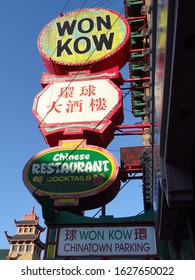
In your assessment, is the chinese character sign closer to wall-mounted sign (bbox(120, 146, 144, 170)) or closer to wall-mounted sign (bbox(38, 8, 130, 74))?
wall-mounted sign (bbox(38, 8, 130, 74))

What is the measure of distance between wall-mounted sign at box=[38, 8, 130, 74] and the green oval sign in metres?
5.17

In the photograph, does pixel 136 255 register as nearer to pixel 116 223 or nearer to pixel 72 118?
pixel 116 223

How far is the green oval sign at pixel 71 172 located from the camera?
989 centimetres

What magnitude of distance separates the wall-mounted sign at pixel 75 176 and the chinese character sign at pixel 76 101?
208 centimetres

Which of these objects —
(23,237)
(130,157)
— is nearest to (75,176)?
(130,157)

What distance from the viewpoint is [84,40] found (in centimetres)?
1541

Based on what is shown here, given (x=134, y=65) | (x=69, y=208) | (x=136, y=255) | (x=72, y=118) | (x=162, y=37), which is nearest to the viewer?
(x=162, y=37)

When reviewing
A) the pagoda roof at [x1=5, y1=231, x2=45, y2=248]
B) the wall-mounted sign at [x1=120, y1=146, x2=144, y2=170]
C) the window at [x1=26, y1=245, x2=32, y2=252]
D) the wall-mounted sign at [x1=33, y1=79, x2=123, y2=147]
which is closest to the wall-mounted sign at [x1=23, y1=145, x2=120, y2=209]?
the wall-mounted sign at [x1=33, y1=79, x2=123, y2=147]

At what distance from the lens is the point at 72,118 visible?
1262cm

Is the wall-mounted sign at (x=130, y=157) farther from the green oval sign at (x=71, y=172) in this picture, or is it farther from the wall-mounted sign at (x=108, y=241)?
the wall-mounted sign at (x=108, y=241)

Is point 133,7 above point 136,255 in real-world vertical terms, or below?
above

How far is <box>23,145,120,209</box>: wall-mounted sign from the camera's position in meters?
9.83

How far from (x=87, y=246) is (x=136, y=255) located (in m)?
1.23
